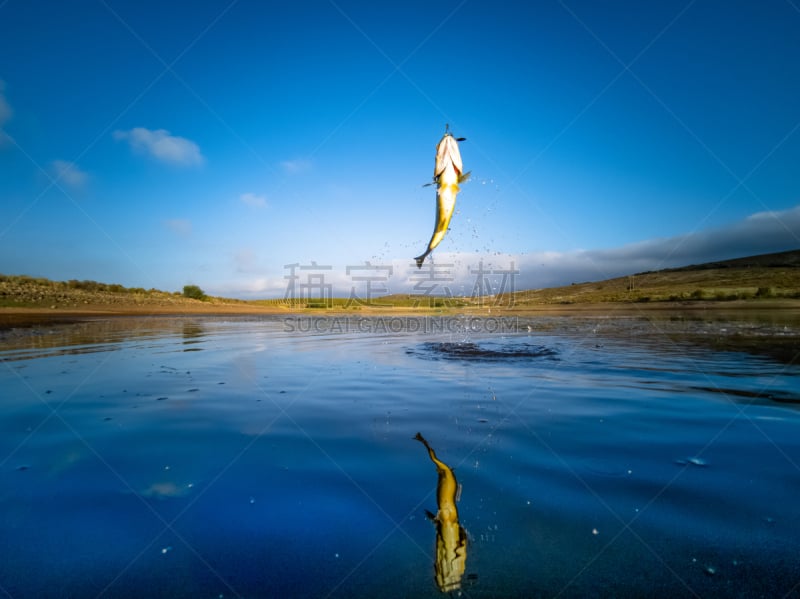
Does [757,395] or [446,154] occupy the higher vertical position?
[446,154]

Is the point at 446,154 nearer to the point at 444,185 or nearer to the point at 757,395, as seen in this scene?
the point at 444,185

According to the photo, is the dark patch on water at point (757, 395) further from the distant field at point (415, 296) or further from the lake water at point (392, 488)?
the distant field at point (415, 296)

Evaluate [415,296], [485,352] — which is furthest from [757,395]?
[415,296]

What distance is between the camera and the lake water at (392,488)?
1.80 meters

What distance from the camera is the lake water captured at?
1797mm

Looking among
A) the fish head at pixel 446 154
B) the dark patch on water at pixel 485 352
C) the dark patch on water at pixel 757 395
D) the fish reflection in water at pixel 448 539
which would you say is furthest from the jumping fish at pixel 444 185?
the dark patch on water at pixel 485 352

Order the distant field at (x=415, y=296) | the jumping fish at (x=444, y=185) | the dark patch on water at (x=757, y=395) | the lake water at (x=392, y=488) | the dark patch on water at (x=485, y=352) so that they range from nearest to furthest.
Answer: the lake water at (x=392, y=488) → the jumping fish at (x=444, y=185) → the dark patch on water at (x=757, y=395) → the dark patch on water at (x=485, y=352) → the distant field at (x=415, y=296)

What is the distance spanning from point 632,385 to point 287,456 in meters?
5.09

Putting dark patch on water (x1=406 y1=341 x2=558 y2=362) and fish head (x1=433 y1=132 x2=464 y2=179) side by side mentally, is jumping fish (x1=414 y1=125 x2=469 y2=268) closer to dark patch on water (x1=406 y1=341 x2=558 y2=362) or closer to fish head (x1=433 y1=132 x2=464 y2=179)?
fish head (x1=433 y1=132 x2=464 y2=179)

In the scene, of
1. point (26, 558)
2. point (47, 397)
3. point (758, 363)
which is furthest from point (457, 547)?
point (758, 363)

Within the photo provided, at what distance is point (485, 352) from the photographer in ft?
33.4

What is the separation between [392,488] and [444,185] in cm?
200

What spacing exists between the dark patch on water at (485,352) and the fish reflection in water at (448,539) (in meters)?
6.38

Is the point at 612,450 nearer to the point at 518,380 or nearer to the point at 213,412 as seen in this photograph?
the point at 518,380
